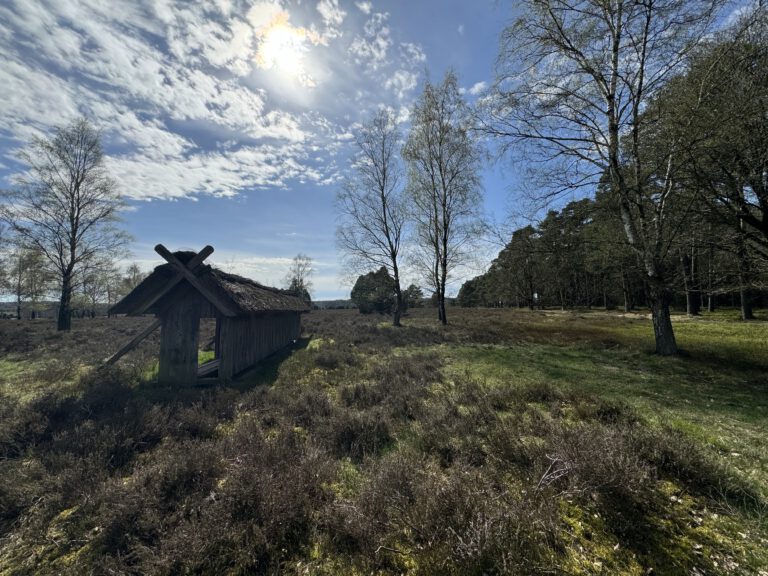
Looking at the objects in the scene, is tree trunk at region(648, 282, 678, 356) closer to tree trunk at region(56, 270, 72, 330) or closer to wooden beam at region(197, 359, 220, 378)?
wooden beam at region(197, 359, 220, 378)

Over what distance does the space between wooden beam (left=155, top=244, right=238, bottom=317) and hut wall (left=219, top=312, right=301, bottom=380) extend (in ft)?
2.59

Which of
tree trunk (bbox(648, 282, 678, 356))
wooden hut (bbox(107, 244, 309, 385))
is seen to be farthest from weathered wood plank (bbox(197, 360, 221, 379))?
tree trunk (bbox(648, 282, 678, 356))

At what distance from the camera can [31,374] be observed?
30.3 ft

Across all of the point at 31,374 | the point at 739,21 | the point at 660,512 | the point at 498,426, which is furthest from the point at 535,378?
the point at 31,374

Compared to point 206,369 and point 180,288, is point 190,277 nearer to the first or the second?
point 180,288

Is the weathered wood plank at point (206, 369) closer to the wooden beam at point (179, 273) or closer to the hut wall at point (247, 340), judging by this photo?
the hut wall at point (247, 340)

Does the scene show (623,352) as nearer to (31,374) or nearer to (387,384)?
(387,384)

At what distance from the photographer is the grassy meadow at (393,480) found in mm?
2611

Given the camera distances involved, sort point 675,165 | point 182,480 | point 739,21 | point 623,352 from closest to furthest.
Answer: point 182,480, point 739,21, point 675,165, point 623,352

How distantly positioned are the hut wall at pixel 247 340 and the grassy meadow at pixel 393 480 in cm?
176

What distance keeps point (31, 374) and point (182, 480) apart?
33.6 feet

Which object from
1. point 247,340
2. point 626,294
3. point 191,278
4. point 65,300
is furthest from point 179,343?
point 626,294

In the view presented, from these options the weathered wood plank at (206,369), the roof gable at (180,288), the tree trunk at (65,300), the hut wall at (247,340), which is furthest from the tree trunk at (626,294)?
the tree trunk at (65,300)

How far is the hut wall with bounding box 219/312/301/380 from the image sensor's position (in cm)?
888
